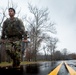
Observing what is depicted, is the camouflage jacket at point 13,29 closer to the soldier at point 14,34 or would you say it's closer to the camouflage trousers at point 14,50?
the soldier at point 14,34

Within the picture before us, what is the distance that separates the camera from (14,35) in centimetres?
833

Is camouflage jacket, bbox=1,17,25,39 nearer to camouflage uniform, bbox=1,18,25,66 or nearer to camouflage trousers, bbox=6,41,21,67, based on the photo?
camouflage uniform, bbox=1,18,25,66

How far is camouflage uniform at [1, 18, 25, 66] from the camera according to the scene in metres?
8.10

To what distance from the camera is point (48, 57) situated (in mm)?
122438

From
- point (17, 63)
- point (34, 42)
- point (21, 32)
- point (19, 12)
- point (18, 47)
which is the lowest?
point (17, 63)

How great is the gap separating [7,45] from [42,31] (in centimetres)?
4470

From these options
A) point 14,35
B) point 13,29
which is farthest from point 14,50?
point 13,29

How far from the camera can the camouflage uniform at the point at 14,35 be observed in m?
8.10

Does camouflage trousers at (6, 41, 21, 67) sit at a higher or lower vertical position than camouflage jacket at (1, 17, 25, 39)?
lower

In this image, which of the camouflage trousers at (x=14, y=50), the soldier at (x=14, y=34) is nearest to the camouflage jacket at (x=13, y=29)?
the soldier at (x=14, y=34)

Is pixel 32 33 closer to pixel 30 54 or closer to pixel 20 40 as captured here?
pixel 30 54

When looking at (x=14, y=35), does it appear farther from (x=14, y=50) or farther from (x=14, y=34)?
(x=14, y=50)

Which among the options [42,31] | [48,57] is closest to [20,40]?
[42,31]

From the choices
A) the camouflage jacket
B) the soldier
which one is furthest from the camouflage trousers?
the camouflage jacket
